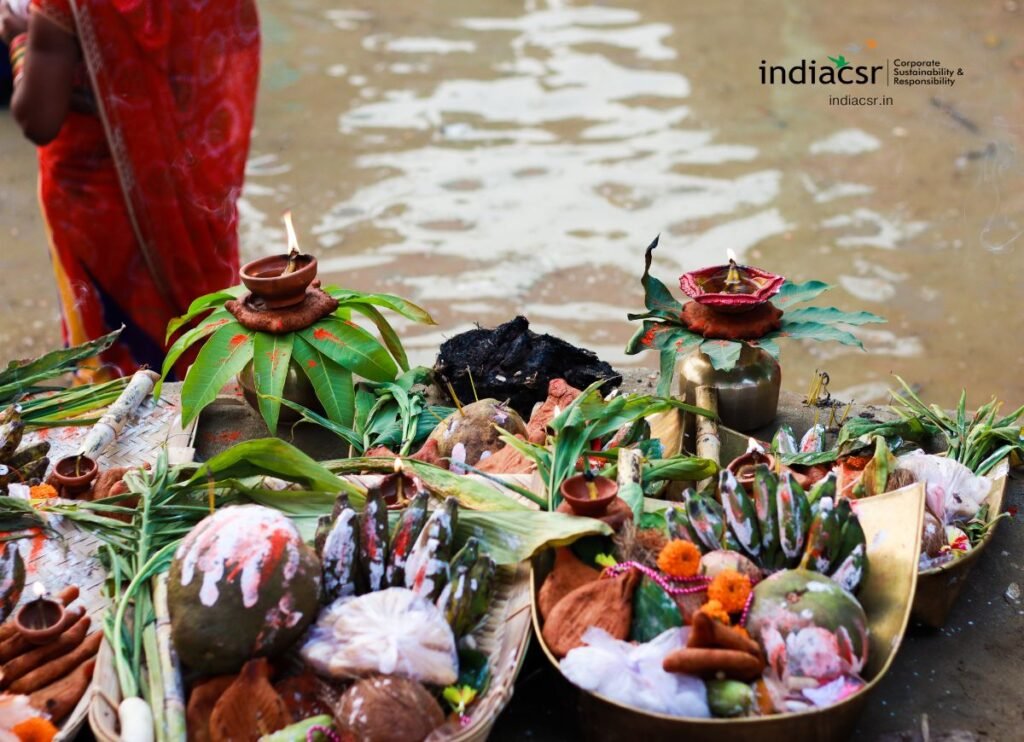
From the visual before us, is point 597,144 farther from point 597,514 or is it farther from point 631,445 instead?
point 597,514

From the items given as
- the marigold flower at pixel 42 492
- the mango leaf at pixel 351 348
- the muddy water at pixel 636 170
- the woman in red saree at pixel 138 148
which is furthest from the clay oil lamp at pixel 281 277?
the muddy water at pixel 636 170

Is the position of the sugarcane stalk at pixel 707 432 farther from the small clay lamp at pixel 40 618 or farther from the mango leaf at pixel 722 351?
the small clay lamp at pixel 40 618

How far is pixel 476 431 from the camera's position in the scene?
2.63 m

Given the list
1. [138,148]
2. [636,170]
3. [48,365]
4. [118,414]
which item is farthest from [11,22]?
[636,170]

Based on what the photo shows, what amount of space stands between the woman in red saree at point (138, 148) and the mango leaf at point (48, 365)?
0.85m

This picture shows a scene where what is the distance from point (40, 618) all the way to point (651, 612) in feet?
3.75

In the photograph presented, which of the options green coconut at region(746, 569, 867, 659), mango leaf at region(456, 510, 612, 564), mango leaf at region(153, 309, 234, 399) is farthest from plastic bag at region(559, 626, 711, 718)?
mango leaf at region(153, 309, 234, 399)

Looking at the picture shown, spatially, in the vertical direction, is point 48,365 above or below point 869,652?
above

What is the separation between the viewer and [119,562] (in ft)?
7.01

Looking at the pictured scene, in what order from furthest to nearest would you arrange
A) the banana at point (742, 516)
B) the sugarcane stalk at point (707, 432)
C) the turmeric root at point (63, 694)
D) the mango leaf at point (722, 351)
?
the mango leaf at point (722, 351), the sugarcane stalk at point (707, 432), the banana at point (742, 516), the turmeric root at point (63, 694)

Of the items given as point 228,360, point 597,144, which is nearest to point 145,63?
point 228,360

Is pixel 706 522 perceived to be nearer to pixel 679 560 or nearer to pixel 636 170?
pixel 679 560

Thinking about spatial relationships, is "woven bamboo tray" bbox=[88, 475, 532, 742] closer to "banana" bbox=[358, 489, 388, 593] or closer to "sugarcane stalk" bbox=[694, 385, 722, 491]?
"banana" bbox=[358, 489, 388, 593]

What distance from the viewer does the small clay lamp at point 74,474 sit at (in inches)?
98.6
